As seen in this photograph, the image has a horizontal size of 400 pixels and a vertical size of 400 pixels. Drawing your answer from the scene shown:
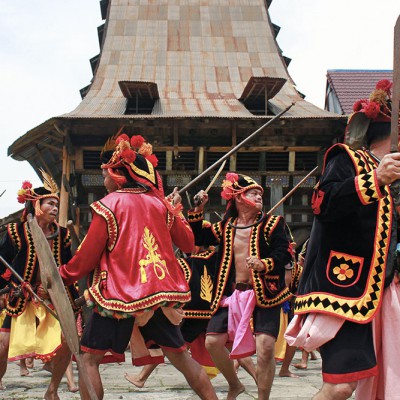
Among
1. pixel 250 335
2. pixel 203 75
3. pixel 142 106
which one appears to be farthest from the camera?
pixel 203 75

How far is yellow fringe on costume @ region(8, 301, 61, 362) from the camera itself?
19.1 ft

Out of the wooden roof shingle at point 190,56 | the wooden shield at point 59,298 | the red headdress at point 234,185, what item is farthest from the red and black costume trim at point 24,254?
the wooden roof shingle at point 190,56

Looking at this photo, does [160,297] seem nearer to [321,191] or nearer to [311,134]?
[321,191]

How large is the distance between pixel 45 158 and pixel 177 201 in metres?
15.3

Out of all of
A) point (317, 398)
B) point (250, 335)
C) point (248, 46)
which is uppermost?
point (248, 46)

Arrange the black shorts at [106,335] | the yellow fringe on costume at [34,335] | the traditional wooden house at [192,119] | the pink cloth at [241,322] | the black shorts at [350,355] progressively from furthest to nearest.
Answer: the traditional wooden house at [192,119], the yellow fringe on costume at [34,335], the pink cloth at [241,322], the black shorts at [106,335], the black shorts at [350,355]

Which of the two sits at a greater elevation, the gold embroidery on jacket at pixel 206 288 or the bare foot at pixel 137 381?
the gold embroidery on jacket at pixel 206 288

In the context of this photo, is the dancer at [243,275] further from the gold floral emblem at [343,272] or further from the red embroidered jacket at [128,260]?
the gold floral emblem at [343,272]

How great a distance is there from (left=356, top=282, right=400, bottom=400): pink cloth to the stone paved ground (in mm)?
2267

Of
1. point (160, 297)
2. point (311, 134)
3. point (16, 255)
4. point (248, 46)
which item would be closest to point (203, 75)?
point (248, 46)

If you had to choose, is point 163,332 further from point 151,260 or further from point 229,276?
point 229,276

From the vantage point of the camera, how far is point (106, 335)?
13.3 feet

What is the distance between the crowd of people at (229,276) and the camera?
3.15 meters

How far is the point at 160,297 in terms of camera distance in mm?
4074
